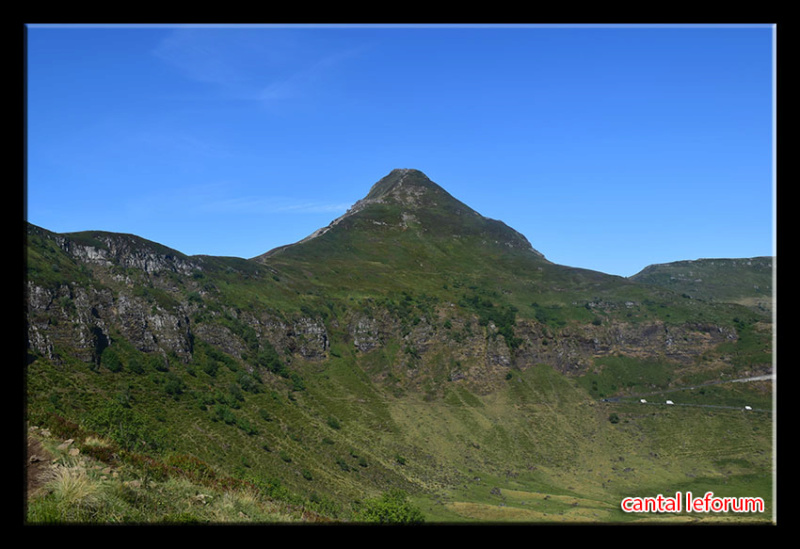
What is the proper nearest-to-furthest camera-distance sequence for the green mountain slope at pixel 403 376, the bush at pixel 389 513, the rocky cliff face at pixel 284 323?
the bush at pixel 389 513
the green mountain slope at pixel 403 376
the rocky cliff face at pixel 284 323

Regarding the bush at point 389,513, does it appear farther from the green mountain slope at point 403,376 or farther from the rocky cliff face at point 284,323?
the rocky cliff face at point 284,323

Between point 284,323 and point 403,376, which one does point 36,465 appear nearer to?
point 284,323

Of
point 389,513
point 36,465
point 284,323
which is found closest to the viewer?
point 36,465

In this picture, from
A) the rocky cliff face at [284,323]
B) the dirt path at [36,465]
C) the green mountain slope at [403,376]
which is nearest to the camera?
the dirt path at [36,465]

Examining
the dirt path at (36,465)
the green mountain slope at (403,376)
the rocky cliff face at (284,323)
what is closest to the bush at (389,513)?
the green mountain slope at (403,376)

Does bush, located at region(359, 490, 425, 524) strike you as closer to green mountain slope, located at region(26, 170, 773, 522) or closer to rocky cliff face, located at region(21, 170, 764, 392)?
green mountain slope, located at region(26, 170, 773, 522)

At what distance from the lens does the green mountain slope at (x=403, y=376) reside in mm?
64438

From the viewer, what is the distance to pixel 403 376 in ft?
375

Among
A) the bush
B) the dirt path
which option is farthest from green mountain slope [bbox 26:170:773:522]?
the dirt path

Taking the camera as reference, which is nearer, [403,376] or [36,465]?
[36,465]

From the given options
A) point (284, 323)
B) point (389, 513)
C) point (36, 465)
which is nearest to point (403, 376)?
point (284, 323)

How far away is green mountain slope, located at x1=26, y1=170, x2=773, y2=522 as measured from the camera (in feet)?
211
